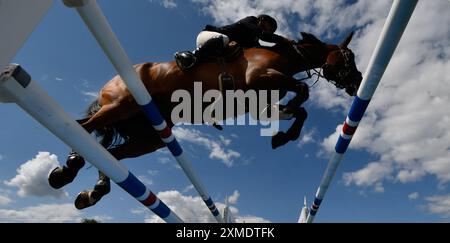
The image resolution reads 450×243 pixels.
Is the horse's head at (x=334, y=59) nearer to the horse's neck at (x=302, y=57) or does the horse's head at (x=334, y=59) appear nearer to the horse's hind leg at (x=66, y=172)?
the horse's neck at (x=302, y=57)

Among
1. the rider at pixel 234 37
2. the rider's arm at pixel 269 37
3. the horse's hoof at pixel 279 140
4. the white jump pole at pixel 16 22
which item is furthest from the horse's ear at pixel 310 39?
the white jump pole at pixel 16 22

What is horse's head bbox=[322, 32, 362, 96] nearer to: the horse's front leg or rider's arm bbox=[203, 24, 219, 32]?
the horse's front leg

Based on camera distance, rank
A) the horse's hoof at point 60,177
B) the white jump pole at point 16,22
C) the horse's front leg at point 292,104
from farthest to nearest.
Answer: the horse's front leg at point 292,104 < the horse's hoof at point 60,177 < the white jump pole at point 16,22

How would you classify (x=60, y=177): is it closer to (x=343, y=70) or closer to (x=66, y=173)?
(x=66, y=173)

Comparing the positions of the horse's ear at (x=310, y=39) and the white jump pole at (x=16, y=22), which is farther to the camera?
the horse's ear at (x=310, y=39)

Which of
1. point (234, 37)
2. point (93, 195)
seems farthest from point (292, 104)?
point (93, 195)

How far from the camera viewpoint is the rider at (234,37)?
4.07 m

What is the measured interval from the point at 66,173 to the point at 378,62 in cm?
318

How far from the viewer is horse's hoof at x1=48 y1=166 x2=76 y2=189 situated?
11.4ft

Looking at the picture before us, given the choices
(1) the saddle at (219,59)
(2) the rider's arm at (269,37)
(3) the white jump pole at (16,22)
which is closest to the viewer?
(3) the white jump pole at (16,22)

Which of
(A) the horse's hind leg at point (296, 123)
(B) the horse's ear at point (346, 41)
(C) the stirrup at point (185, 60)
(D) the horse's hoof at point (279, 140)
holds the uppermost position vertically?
(B) the horse's ear at point (346, 41)

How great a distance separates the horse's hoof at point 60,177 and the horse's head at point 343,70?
10.9ft

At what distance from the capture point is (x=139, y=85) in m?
2.53
